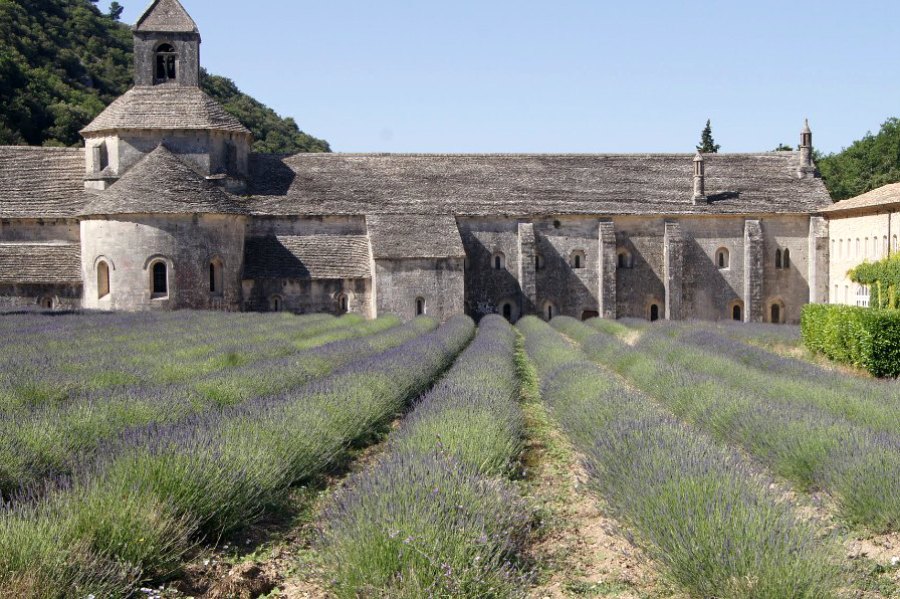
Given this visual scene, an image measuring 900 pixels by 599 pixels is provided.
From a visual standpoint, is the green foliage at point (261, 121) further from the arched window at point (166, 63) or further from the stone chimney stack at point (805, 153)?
the stone chimney stack at point (805, 153)

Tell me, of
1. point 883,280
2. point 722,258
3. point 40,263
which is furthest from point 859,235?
point 40,263

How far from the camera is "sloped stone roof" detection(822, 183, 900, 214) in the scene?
32312 millimetres

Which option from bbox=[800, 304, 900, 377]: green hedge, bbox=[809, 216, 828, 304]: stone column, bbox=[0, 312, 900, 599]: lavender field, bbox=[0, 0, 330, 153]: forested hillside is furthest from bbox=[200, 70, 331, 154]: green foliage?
bbox=[0, 312, 900, 599]: lavender field

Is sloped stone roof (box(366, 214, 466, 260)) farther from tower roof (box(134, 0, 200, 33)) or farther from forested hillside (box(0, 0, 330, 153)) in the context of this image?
forested hillside (box(0, 0, 330, 153))

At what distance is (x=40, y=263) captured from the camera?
112 feet

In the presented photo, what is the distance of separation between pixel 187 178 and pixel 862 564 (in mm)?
30411

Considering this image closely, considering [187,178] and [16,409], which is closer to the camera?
[16,409]

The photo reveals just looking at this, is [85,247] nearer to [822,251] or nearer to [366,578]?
[822,251]

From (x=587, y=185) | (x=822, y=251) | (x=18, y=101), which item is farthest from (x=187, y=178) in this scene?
(x=18, y=101)

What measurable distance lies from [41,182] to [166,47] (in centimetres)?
743

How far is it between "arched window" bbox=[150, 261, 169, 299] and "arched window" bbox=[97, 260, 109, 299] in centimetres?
182

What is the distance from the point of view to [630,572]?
6312 mm

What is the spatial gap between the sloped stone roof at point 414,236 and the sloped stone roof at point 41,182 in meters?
11.2

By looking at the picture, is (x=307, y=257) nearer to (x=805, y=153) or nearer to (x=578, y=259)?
(x=578, y=259)
